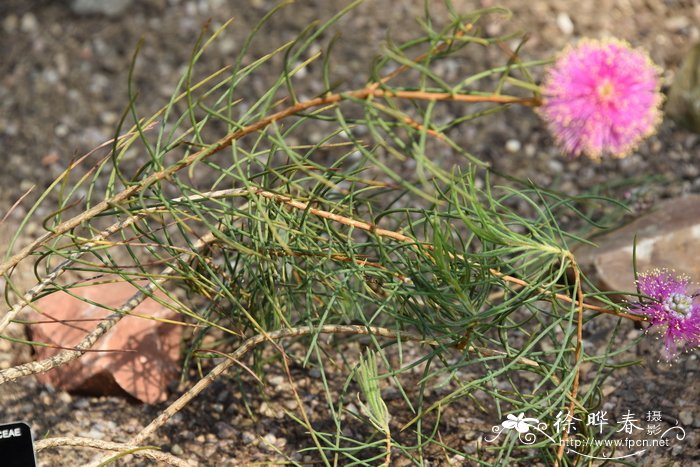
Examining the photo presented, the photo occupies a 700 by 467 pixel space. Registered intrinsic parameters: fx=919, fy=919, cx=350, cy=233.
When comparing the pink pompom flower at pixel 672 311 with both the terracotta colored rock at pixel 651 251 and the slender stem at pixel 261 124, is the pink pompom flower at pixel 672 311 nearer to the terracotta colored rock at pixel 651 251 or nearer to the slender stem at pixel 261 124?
the slender stem at pixel 261 124

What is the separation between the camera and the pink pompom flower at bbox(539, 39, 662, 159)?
89cm

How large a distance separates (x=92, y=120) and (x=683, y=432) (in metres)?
1.79

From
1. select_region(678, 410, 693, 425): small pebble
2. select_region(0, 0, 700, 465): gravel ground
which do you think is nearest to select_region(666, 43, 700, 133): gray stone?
select_region(0, 0, 700, 465): gravel ground

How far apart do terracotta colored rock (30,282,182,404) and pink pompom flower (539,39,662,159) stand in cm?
91

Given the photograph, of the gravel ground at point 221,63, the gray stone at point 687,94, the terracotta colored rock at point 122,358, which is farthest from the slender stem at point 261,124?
the gray stone at point 687,94

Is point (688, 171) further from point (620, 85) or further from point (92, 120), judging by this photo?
point (92, 120)

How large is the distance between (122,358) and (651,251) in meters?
1.01

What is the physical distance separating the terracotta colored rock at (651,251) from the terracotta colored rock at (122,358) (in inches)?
31.9

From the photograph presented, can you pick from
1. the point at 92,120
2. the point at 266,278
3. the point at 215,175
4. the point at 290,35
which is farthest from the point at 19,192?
the point at 266,278

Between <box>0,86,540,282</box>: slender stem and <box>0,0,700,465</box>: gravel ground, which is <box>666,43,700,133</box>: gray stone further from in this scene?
<box>0,86,540,282</box>: slender stem

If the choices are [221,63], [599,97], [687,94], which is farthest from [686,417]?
[221,63]

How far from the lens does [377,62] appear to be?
0.87m

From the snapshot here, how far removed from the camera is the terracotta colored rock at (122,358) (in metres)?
1.57

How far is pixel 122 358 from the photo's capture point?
1588mm
